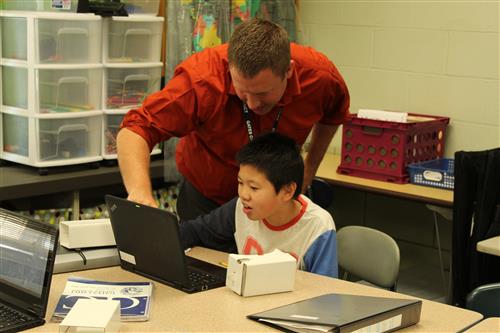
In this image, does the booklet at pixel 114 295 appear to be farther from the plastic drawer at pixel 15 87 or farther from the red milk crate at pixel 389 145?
the red milk crate at pixel 389 145

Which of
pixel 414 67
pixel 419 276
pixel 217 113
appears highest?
pixel 414 67

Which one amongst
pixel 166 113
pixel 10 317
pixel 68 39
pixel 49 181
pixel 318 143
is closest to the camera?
pixel 10 317

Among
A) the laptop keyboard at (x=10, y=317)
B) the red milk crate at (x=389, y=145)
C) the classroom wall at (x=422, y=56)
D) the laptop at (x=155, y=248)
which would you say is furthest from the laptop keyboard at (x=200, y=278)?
the classroom wall at (x=422, y=56)

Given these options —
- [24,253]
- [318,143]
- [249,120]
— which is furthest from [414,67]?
[24,253]

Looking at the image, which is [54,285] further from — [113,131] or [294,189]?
[113,131]

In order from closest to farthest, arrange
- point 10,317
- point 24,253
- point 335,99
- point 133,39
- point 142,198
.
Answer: point 10,317, point 24,253, point 142,198, point 335,99, point 133,39

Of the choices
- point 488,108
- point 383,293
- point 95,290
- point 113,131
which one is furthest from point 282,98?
point 488,108

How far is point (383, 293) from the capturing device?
6.93ft

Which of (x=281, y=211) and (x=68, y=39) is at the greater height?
(x=68, y=39)

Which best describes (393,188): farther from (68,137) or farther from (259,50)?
(259,50)

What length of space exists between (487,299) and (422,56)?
186 centimetres

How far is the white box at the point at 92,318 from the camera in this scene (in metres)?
1.69

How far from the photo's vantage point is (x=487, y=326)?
187 centimetres

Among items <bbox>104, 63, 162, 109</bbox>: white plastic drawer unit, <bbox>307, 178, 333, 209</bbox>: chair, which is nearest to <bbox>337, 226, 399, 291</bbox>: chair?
<bbox>307, 178, 333, 209</bbox>: chair
